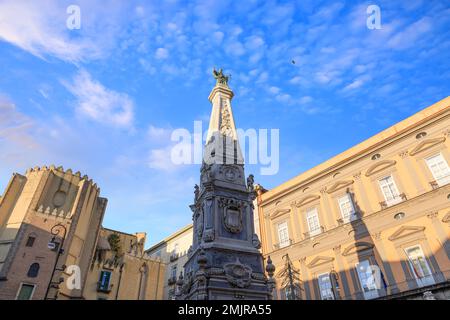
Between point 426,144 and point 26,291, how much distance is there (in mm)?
31625

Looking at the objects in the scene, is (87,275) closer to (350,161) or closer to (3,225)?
(3,225)

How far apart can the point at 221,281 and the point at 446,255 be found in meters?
13.4

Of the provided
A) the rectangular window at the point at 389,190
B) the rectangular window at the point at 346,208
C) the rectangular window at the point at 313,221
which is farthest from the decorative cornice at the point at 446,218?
the rectangular window at the point at 313,221

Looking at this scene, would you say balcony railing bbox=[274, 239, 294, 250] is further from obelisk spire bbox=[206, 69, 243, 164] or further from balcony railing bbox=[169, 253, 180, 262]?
balcony railing bbox=[169, 253, 180, 262]

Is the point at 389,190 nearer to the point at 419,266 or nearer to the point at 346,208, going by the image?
the point at 346,208

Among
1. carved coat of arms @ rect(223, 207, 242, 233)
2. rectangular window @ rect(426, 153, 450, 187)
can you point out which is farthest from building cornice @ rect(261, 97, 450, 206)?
carved coat of arms @ rect(223, 207, 242, 233)

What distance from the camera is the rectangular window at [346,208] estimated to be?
1967 centimetres

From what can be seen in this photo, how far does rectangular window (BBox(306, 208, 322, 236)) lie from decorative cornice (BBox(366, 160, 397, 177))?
4712mm

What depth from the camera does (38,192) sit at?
90.7ft

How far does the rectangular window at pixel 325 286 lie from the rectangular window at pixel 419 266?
5037mm

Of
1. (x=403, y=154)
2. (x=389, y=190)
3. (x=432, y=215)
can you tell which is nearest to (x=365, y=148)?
(x=403, y=154)

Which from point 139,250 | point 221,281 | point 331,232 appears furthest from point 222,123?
point 139,250

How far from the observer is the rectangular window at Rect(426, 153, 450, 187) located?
16609 millimetres

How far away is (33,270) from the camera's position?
79.4 ft
